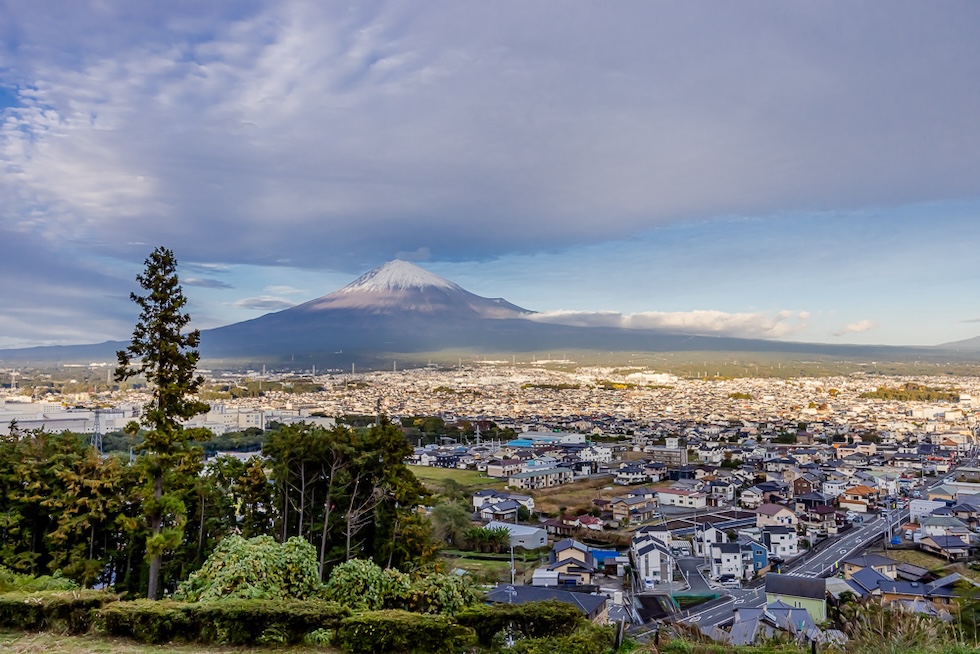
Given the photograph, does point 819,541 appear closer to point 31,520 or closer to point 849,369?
point 31,520

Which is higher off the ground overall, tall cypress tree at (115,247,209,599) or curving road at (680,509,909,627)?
tall cypress tree at (115,247,209,599)

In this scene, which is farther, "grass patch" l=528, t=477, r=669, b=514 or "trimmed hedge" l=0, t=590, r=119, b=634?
"grass patch" l=528, t=477, r=669, b=514

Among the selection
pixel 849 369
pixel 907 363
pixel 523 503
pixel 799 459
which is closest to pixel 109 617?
pixel 523 503

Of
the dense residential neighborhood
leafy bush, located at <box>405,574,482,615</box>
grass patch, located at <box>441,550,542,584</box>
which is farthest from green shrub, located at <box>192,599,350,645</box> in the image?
grass patch, located at <box>441,550,542,584</box>

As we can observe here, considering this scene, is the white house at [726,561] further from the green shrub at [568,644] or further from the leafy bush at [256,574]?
the green shrub at [568,644]

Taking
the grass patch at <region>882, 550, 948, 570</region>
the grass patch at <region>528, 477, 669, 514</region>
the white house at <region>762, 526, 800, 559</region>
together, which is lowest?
the grass patch at <region>528, 477, 669, 514</region>

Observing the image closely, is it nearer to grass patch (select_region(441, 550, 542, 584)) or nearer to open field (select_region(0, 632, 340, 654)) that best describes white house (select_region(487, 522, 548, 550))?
grass patch (select_region(441, 550, 542, 584))

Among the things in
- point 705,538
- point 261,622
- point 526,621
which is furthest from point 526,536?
point 261,622
